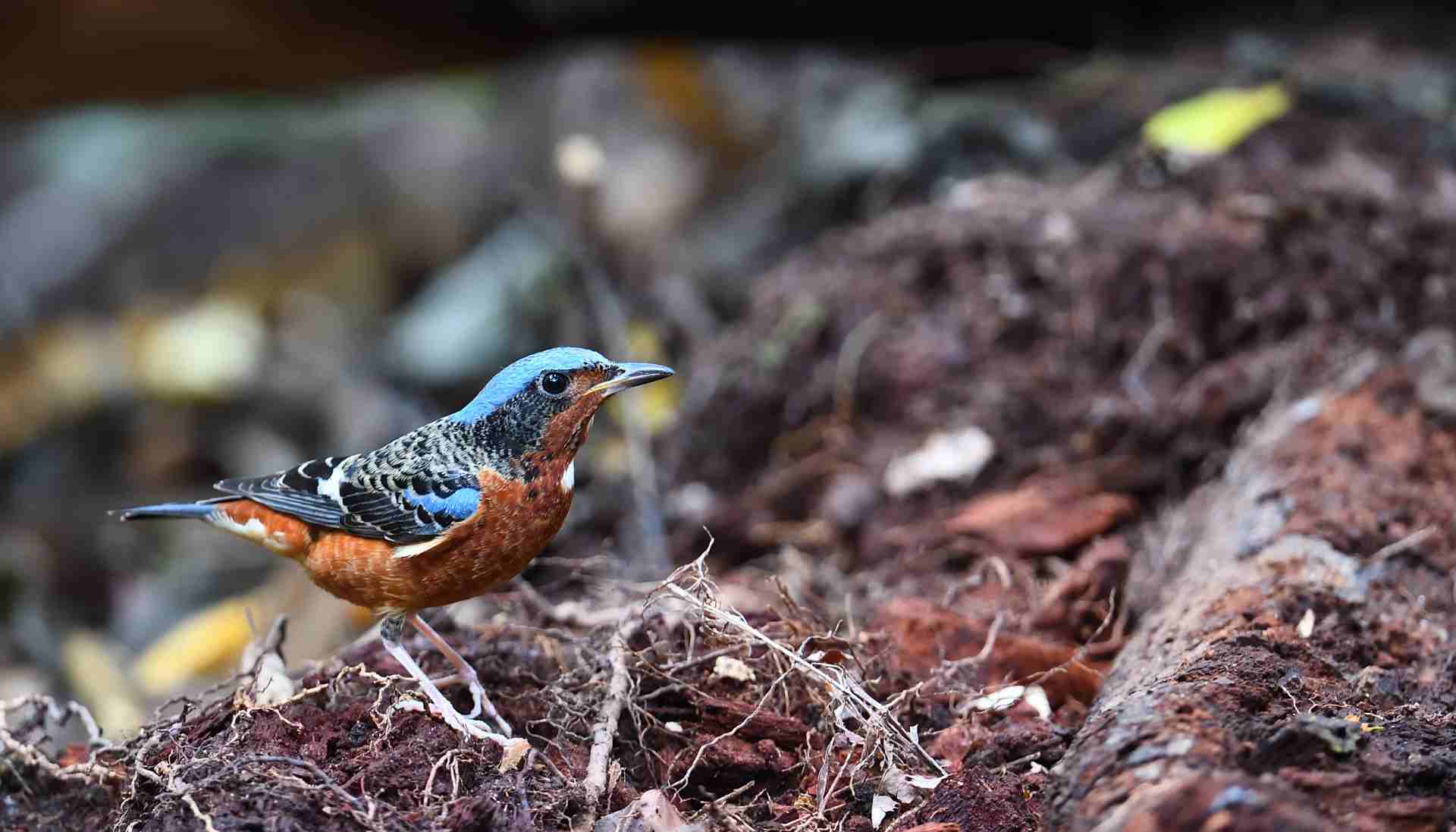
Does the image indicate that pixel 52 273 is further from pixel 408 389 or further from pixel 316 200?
pixel 408 389

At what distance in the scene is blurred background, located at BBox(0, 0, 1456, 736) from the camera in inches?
327

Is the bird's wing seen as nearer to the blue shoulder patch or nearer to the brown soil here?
the blue shoulder patch

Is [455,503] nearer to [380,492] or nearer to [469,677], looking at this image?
[380,492]

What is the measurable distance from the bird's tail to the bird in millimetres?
333

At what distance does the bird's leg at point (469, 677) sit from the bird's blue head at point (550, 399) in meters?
0.62

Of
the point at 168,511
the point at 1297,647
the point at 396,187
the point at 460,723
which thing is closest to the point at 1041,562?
the point at 1297,647

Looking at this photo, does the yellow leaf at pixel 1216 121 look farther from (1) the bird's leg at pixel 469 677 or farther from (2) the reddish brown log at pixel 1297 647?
(1) the bird's leg at pixel 469 677

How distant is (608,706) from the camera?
3631 mm

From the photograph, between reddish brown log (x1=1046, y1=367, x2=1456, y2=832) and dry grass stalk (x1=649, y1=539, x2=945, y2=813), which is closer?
reddish brown log (x1=1046, y1=367, x2=1456, y2=832)

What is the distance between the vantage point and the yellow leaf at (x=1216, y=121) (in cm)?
682

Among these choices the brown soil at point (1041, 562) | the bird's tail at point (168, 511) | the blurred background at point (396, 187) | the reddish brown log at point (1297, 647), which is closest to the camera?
the reddish brown log at point (1297, 647)

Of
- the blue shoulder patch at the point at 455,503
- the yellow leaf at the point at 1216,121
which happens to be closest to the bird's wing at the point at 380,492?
the blue shoulder patch at the point at 455,503

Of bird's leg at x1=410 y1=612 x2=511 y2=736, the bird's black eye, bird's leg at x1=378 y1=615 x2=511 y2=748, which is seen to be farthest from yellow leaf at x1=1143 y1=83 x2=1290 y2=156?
bird's leg at x1=378 y1=615 x2=511 y2=748

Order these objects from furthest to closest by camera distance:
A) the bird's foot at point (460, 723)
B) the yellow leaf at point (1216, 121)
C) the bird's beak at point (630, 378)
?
the yellow leaf at point (1216, 121) → the bird's beak at point (630, 378) → the bird's foot at point (460, 723)
